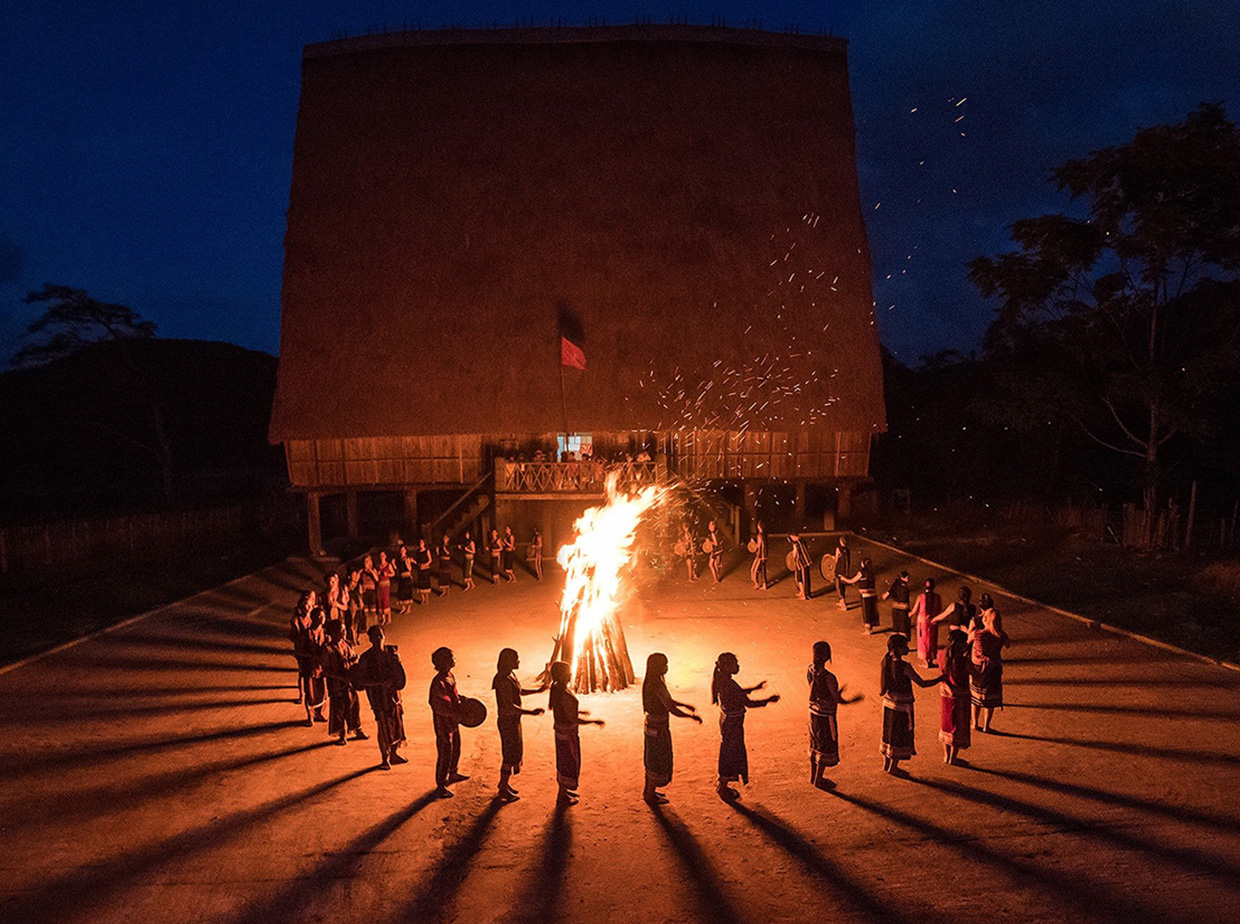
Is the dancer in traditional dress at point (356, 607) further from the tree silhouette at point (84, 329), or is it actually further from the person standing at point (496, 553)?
the tree silhouette at point (84, 329)

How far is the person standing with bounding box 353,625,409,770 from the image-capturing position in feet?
27.9

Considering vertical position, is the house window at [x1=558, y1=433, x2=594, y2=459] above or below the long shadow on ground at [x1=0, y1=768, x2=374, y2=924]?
above

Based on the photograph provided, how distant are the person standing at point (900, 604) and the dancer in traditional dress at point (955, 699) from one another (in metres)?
4.23

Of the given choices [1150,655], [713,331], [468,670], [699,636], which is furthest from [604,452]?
[1150,655]

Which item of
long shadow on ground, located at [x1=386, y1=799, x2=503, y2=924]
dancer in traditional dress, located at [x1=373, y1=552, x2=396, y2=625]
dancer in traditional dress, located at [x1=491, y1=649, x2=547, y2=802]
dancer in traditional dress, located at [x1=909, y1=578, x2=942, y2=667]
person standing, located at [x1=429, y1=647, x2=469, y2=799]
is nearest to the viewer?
long shadow on ground, located at [x1=386, y1=799, x2=503, y2=924]

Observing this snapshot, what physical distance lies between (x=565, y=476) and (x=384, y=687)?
540 inches

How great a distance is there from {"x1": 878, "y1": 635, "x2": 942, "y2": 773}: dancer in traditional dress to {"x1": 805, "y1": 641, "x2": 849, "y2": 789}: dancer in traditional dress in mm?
549

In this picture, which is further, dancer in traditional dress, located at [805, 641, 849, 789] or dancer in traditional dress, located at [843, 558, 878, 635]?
dancer in traditional dress, located at [843, 558, 878, 635]

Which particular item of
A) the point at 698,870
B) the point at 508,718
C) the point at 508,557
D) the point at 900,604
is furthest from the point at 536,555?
the point at 698,870

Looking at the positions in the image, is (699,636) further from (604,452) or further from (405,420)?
(405,420)

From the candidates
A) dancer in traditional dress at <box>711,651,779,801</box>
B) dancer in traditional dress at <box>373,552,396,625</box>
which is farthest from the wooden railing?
dancer in traditional dress at <box>711,651,779,801</box>

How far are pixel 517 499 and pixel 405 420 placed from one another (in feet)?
13.8

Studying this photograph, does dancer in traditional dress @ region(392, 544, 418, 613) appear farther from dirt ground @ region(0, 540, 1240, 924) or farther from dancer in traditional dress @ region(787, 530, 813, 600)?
dancer in traditional dress @ region(787, 530, 813, 600)

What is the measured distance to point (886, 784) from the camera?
7879 mm
